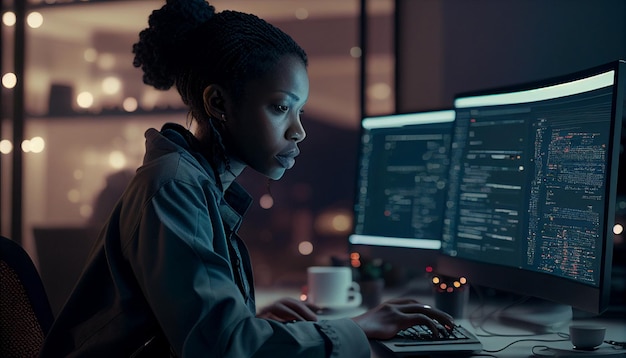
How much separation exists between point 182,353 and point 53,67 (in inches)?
101

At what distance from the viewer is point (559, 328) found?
4.68 feet

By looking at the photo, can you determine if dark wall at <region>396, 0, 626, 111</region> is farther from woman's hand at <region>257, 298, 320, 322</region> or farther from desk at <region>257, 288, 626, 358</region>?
woman's hand at <region>257, 298, 320, 322</region>

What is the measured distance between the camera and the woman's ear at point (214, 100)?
1232mm

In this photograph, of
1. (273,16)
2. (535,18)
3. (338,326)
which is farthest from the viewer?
(273,16)

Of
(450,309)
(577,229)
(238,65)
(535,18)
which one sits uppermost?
(535,18)

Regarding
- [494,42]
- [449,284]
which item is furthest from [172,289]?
[494,42]

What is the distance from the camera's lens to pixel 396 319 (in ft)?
4.04

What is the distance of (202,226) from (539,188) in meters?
0.69

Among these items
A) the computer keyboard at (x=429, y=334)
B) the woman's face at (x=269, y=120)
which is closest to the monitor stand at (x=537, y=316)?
the computer keyboard at (x=429, y=334)

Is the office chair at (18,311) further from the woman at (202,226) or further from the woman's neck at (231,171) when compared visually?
the woman's neck at (231,171)

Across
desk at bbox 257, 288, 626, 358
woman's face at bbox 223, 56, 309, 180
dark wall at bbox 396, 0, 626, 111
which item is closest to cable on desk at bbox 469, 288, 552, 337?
desk at bbox 257, 288, 626, 358

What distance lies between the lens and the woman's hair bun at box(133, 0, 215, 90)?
1263 mm

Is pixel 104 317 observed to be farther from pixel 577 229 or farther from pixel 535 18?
pixel 535 18

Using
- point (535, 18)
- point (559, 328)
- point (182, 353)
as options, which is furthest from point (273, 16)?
point (182, 353)
